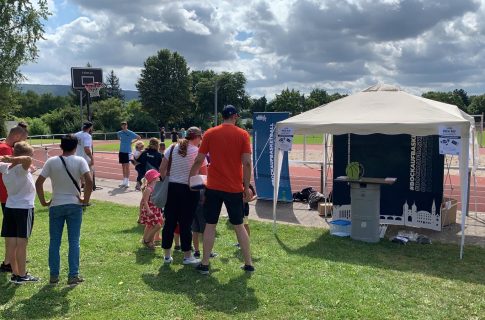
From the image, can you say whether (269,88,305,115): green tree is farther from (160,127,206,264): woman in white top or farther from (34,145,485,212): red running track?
(160,127,206,264): woman in white top

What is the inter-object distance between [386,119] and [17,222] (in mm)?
5424

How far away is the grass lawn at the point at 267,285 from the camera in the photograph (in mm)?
4430

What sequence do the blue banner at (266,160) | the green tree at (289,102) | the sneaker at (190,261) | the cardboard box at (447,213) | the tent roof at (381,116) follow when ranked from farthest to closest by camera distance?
the green tree at (289,102) < the blue banner at (266,160) < the cardboard box at (447,213) < the tent roof at (381,116) < the sneaker at (190,261)

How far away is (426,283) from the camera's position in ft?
17.7

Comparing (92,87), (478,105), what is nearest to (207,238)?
(92,87)

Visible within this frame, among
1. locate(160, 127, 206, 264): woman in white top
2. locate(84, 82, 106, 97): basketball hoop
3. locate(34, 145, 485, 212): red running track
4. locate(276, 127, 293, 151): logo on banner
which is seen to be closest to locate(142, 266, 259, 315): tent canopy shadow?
locate(160, 127, 206, 264): woman in white top

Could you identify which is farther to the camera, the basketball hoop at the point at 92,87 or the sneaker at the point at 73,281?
the basketball hoop at the point at 92,87

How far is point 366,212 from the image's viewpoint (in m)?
7.66

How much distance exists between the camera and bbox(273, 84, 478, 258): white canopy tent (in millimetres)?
6645

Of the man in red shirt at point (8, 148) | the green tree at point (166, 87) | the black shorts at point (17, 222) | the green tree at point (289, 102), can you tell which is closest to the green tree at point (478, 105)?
the green tree at point (289, 102)

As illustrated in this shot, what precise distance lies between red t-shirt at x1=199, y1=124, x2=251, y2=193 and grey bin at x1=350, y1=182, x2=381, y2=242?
3.13 meters

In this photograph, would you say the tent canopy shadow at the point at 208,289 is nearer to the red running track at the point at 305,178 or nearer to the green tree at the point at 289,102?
the red running track at the point at 305,178

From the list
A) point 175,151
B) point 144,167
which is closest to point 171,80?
point 144,167

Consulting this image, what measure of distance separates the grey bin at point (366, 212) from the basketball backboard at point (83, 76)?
1069 centimetres
